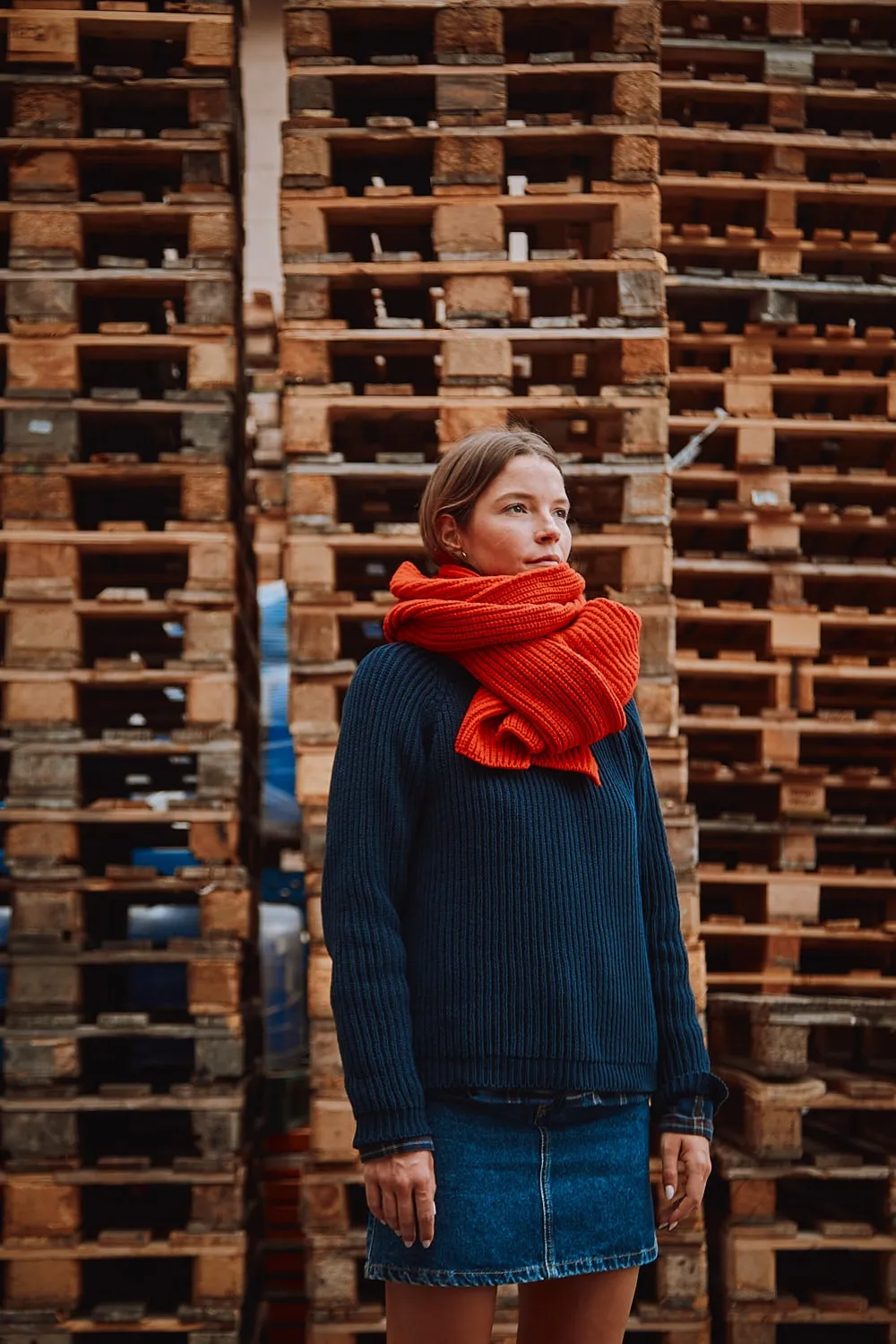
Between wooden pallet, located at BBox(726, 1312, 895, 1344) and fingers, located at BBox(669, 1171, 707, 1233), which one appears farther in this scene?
wooden pallet, located at BBox(726, 1312, 895, 1344)

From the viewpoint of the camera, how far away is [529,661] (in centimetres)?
221

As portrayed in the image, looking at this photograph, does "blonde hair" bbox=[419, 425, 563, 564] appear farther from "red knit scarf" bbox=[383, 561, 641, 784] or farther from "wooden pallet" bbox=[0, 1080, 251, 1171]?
"wooden pallet" bbox=[0, 1080, 251, 1171]

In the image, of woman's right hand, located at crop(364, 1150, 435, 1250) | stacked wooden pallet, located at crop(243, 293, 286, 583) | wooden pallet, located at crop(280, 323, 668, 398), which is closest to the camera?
woman's right hand, located at crop(364, 1150, 435, 1250)

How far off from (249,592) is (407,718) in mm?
2625

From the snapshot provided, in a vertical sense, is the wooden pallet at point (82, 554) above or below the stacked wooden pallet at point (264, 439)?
below

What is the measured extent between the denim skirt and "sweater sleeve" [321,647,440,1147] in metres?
0.10

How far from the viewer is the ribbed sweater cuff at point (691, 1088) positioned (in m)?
2.30

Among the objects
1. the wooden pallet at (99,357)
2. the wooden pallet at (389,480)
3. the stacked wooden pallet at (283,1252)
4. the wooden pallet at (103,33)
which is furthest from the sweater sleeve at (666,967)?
the wooden pallet at (103,33)

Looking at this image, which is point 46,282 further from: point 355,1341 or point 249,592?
point 355,1341

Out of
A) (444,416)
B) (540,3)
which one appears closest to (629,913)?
(444,416)

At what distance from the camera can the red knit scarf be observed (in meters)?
2.19

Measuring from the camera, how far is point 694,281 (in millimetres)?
4422

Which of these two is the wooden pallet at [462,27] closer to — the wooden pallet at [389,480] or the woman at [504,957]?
the wooden pallet at [389,480]

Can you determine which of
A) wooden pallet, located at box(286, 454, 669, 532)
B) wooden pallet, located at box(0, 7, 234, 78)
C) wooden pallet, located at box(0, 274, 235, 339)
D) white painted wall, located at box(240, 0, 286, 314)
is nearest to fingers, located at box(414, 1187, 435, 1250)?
wooden pallet, located at box(286, 454, 669, 532)
